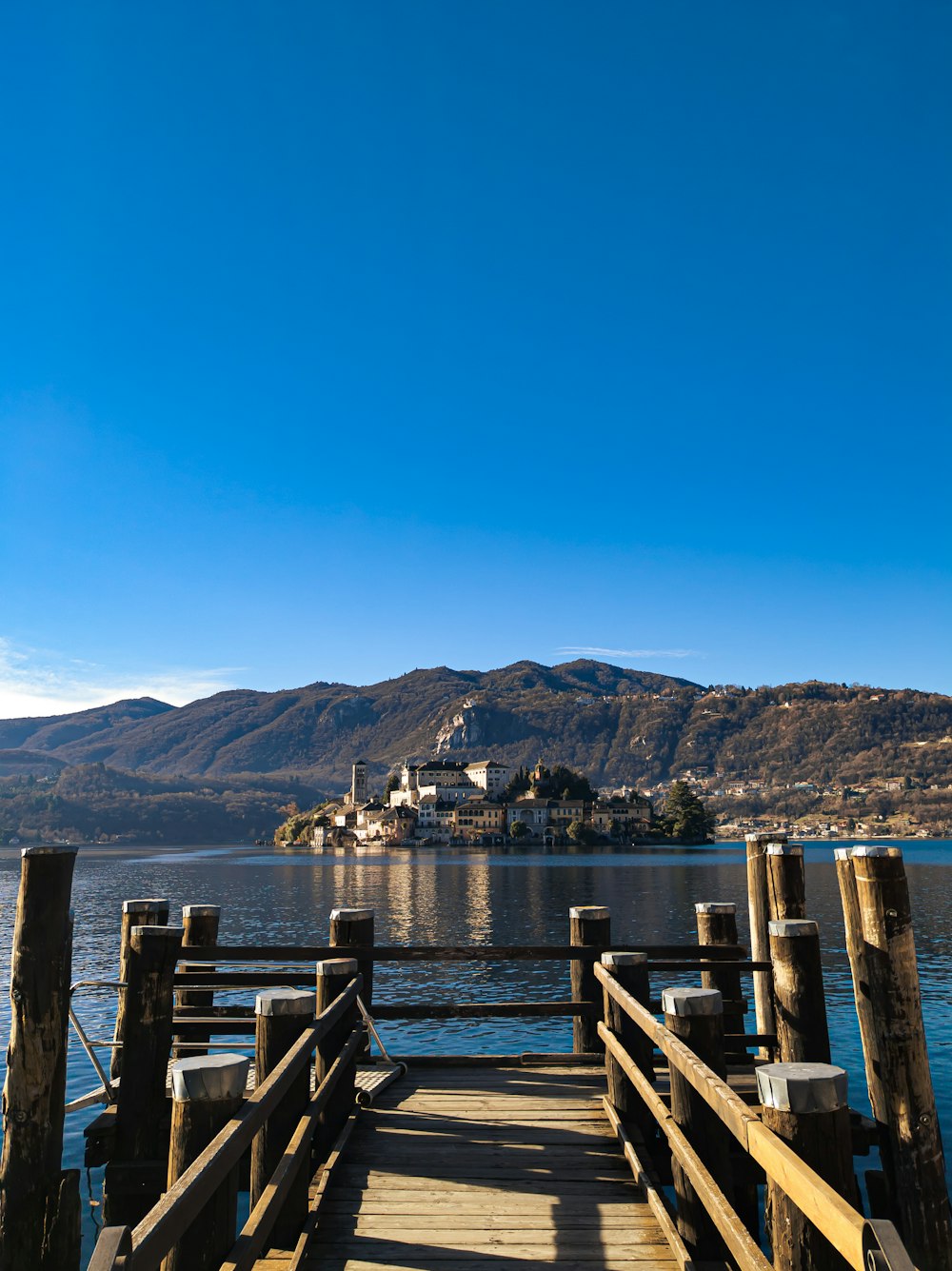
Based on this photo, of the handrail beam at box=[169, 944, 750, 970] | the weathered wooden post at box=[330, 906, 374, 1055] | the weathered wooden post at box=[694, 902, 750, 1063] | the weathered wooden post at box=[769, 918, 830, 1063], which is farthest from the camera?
the weathered wooden post at box=[694, 902, 750, 1063]

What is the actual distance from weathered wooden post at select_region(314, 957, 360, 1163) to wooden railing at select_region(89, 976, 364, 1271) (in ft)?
1.51

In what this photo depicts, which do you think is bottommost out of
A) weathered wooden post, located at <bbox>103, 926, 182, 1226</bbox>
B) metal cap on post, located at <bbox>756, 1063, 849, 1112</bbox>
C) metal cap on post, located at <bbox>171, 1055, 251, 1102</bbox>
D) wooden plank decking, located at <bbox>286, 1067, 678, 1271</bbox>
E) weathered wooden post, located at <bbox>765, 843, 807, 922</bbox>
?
wooden plank decking, located at <bbox>286, 1067, 678, 1271</bbox>

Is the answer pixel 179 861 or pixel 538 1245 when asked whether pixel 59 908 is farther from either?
pixel 179 861

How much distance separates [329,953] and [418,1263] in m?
4.76

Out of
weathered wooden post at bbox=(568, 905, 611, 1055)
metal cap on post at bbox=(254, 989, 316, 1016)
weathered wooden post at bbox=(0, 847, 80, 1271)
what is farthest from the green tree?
metal cap on post at bbox=(254, 989, 316, 1016)

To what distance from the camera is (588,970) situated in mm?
11273

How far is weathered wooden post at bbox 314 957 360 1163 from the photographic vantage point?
27.2 feet

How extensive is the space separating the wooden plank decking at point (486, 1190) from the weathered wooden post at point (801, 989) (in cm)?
209

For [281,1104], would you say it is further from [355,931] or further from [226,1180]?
[355,931]

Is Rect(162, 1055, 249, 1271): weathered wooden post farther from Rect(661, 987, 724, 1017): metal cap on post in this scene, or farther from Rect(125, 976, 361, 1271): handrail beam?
Rect(661, 987, 724, 1017): metal cap on post

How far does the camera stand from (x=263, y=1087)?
5469 mm

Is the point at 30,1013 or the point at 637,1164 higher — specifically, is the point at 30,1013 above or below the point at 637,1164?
above

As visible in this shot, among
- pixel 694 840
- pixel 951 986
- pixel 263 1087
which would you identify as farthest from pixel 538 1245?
pixel 694 840

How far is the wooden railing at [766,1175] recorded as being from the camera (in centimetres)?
319
